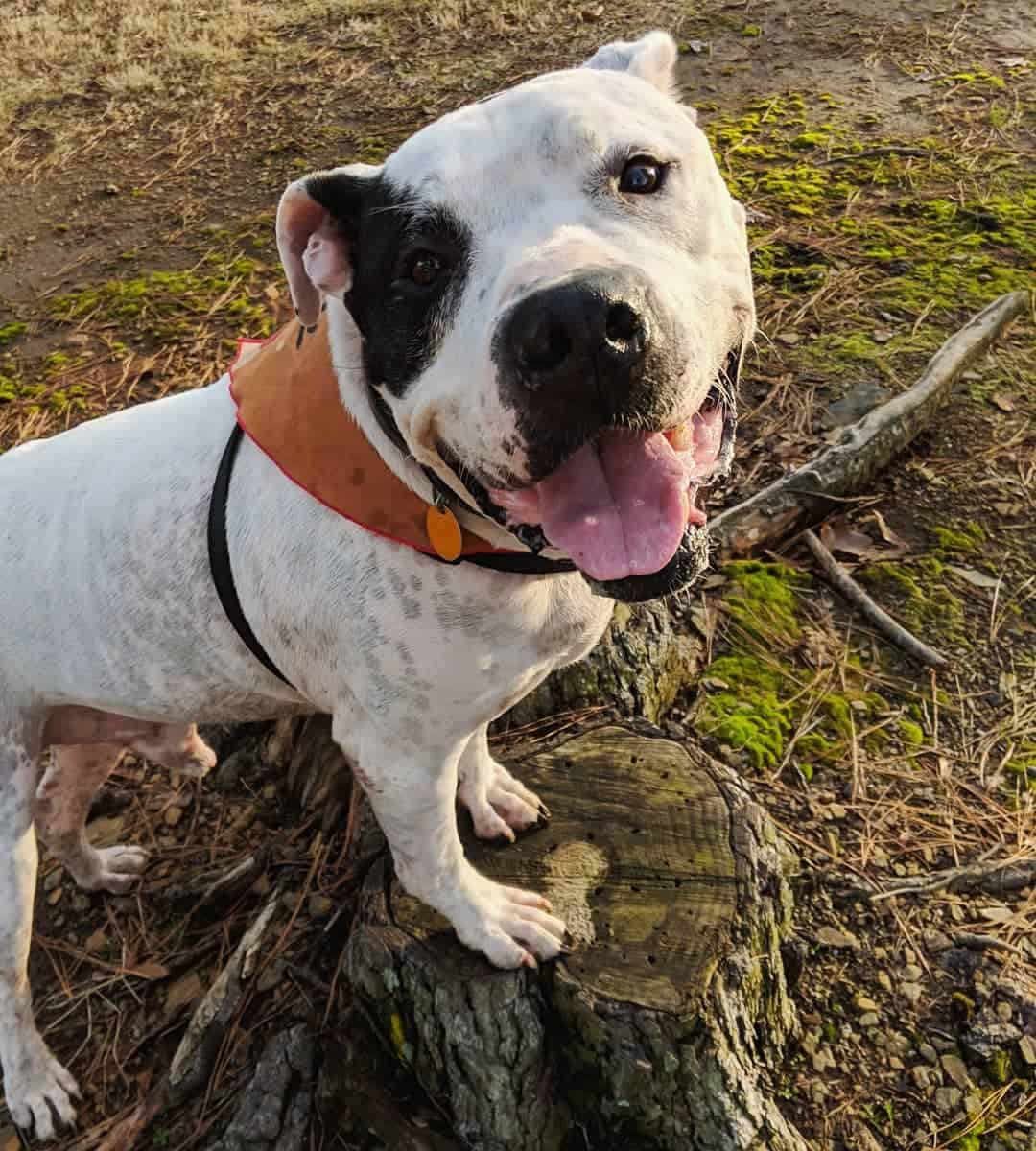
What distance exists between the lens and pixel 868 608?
375 cm

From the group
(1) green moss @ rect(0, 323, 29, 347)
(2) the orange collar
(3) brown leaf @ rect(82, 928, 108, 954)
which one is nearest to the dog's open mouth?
(2) the orange collar

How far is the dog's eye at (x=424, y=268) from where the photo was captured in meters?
2.17

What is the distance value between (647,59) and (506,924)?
7.50 ft

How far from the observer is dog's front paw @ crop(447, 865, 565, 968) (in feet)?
8.38

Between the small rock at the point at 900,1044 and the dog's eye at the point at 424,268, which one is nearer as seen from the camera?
the dog's eye at the point at 424,268

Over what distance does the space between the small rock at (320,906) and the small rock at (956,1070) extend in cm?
183

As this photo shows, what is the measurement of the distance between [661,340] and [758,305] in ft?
11.8

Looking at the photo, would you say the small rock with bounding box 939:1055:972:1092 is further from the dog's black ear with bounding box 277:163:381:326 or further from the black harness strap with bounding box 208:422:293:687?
the dog's black ear with bounding box 277:163:381:326

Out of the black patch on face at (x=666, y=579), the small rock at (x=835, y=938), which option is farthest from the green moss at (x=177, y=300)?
the small rock at (x=835, y=938)

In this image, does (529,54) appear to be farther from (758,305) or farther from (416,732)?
(416,732)

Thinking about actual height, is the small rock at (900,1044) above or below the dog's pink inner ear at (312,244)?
below

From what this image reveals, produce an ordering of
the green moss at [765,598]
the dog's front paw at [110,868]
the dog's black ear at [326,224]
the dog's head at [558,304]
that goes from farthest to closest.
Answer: the green moss at [765,598] < the dog's front paw at [110,868] < the dog's black ear at [326,224] < the dog's head at [558,304]

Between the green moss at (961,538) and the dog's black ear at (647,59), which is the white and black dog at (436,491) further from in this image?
the green moss at (961,538)

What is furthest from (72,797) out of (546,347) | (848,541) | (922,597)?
(922,597)
